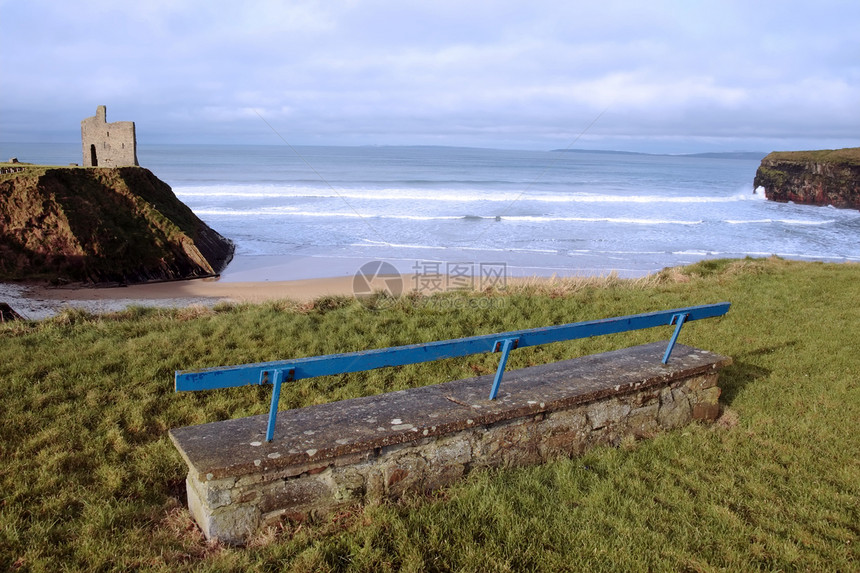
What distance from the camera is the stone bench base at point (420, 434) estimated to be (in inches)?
115

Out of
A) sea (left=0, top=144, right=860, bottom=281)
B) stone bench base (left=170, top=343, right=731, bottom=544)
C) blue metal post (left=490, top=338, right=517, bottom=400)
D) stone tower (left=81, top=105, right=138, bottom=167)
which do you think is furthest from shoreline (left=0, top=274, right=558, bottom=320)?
stone tower (left=81, top=105, right=138, bottom=167)

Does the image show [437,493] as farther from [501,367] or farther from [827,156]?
[827,156]

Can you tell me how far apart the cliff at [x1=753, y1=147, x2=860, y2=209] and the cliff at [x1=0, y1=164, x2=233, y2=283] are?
45.6 metres

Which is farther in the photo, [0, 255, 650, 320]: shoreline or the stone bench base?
[0, 255, 650, 320]: shoreline

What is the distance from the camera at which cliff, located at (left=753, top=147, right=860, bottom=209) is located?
42031 millimetres

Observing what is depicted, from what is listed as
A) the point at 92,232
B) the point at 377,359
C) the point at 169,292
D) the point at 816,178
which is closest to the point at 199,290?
the point at 169,292

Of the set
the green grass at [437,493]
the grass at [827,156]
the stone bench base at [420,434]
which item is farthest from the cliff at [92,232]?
the grass at [827,156]

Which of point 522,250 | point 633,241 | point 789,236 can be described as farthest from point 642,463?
point 789,236

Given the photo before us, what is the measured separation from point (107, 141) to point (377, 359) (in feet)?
74.7

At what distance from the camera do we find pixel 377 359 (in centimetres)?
331

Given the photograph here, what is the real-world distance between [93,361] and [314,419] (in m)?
3.13

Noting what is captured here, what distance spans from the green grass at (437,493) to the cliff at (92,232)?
8.64 m

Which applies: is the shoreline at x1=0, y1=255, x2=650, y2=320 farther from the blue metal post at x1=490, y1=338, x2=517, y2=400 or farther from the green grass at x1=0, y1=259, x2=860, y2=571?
the blue metal post at x1=490, y1=338, x2=517, y2=400

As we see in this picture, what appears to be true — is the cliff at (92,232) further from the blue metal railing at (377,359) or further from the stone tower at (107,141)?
the blue metal railing at (377,359)
